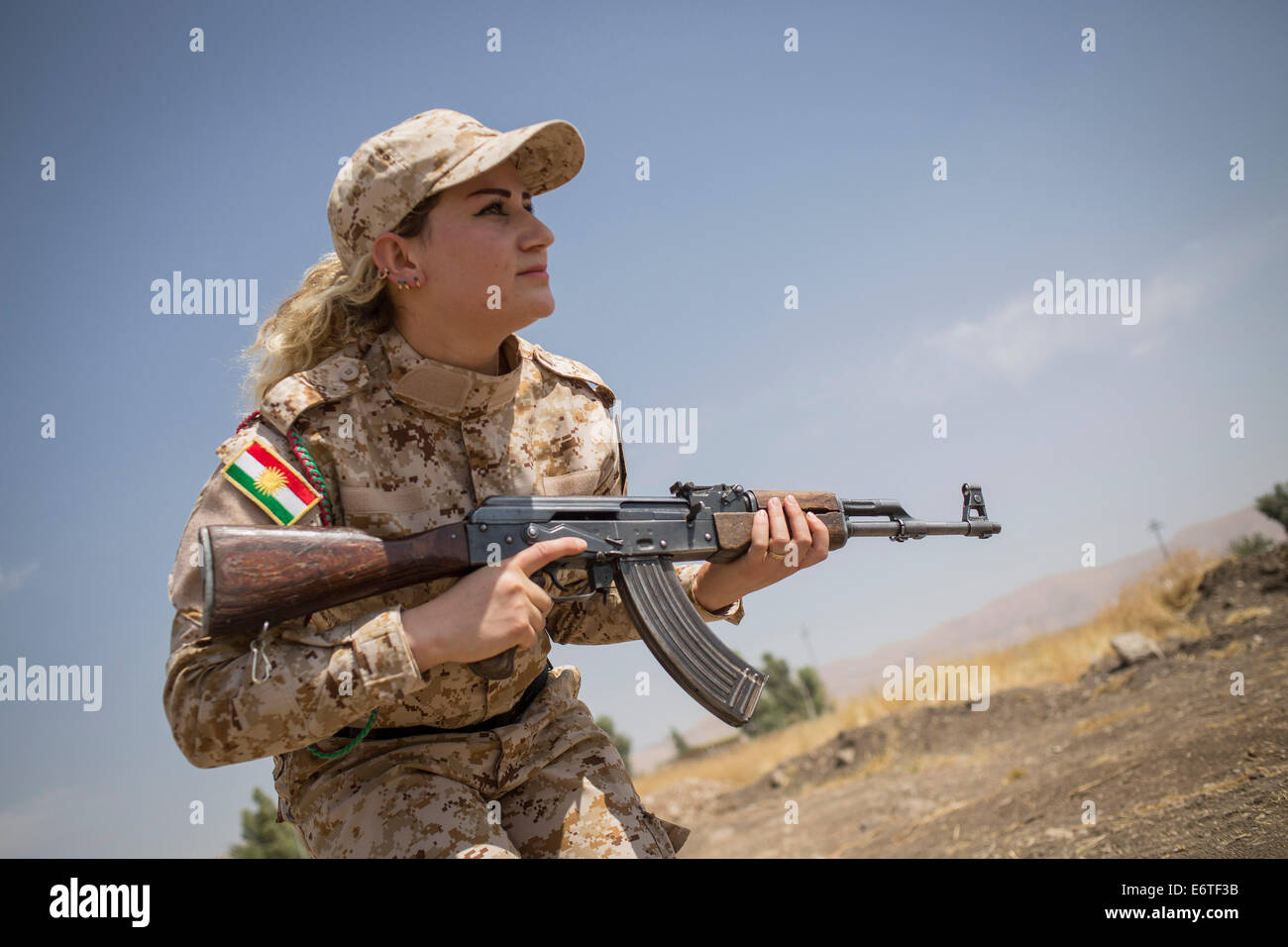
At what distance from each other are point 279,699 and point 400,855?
67 centimetres

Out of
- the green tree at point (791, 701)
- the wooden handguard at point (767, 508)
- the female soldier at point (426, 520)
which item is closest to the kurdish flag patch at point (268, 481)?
the female soldier at point (426, 520)

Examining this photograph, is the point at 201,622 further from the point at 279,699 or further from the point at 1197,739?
the point at 1197,739

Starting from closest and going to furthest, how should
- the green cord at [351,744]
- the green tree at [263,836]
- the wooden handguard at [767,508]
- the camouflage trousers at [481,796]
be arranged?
the camouflage trousers at [481,796], the green cord at [351,744], the wooden handguard at [767,508], the green tree at [263,836]

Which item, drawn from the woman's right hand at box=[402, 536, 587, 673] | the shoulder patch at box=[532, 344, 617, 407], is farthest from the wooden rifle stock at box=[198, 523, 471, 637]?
the shoulder patch at box=[532, 344, 617, 407]

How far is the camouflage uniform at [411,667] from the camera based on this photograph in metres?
2.87

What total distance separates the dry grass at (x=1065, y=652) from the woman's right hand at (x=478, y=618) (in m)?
Result: 12.4

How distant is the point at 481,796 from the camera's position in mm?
3318

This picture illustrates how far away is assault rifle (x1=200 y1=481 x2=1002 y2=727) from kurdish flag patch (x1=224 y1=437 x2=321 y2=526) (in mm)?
172

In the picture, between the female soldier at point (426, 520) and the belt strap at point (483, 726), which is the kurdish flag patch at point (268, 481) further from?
the belt strap at point (483, 726)

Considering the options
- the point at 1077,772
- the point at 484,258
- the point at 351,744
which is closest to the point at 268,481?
the point at 351,744

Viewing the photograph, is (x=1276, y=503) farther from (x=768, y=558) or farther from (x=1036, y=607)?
(x=1036, y=607)

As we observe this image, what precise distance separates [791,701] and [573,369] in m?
25.1

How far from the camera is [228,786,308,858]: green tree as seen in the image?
17.4 metres

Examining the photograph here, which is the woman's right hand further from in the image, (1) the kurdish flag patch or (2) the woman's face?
(2) the woman's face
